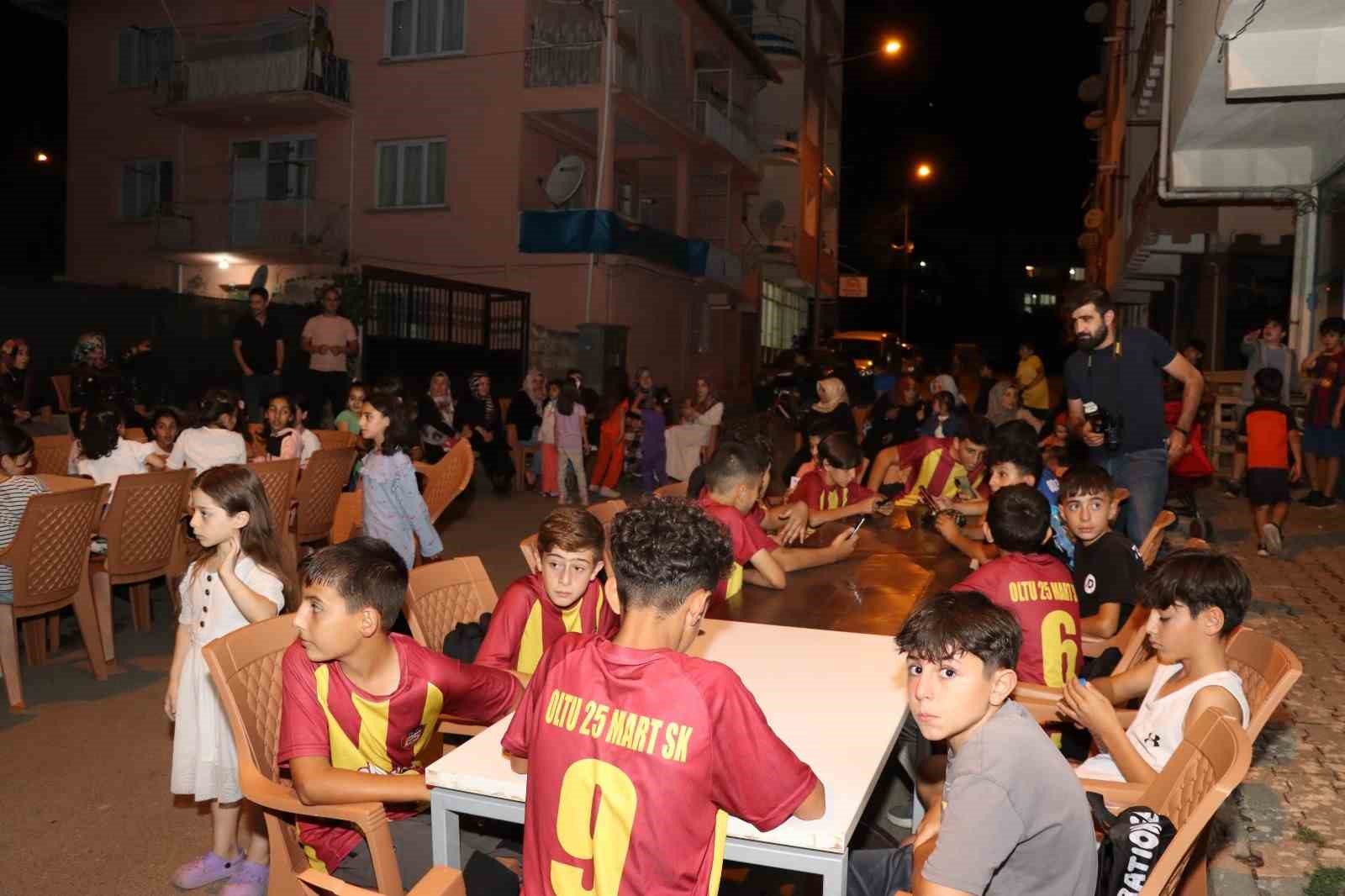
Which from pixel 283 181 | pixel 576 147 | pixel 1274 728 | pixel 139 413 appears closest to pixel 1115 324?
pixel 1274 728

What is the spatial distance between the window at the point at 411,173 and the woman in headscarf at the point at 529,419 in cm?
779

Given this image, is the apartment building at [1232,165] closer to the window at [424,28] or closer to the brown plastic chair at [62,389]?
the window at [424,28]

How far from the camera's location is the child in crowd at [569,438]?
13656 millimetres

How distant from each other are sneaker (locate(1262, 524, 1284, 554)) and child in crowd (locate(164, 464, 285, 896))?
8659 mm

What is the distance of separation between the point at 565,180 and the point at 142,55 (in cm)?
1104

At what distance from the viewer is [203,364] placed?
56.0 feet

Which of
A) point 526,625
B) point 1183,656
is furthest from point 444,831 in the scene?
point 1183,656

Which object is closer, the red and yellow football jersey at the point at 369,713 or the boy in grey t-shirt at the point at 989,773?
the boy in grey t-shirt at the point at 989,773

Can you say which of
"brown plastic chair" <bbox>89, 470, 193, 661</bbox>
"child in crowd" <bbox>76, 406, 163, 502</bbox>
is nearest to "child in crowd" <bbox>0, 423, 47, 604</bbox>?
"brown plastic chair" <bbox>89, 470, 193, 661</bbox>

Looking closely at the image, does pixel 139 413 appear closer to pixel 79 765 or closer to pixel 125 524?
pixel 125 524

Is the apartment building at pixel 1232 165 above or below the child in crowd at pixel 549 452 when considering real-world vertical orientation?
above

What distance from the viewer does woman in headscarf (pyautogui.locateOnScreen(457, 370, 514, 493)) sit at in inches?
577

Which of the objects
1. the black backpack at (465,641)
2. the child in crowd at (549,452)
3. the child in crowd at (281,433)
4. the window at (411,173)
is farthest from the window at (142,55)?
the black backpack at (465,641)

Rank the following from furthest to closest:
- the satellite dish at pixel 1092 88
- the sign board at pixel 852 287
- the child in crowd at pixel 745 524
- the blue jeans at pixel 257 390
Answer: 1. the sign board at pixel 852 287
2. the satellite dish at pixel 1092 88
3. the blue jeans at pixel 257 390
4. the child in crowd at pixel 745 524
